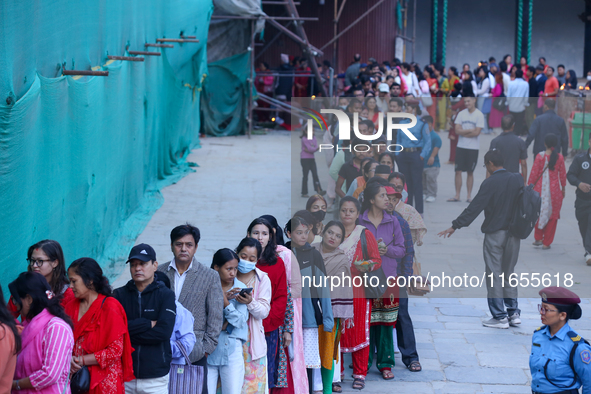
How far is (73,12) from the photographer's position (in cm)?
656

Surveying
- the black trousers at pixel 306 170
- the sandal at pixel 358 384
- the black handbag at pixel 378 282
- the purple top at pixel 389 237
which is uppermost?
the black trousers at pixel 306 170

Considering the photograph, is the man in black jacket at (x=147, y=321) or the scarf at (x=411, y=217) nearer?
the man in black jacket at (x=147, y=321)

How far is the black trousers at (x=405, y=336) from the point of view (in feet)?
19.4

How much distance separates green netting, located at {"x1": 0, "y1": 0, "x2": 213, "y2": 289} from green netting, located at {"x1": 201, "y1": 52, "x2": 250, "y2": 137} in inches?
168

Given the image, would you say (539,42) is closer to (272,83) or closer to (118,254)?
(272,83)

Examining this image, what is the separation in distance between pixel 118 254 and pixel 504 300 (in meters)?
Answer: 4.38

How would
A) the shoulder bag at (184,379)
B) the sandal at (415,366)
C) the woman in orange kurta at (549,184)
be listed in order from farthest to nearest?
the woman in orange kurta at (549,184) < the sandal at (415,366) < the shoulder bag at (184,379)

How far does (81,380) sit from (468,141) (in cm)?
459

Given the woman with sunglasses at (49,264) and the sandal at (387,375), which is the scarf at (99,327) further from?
the sandal at (387,375)

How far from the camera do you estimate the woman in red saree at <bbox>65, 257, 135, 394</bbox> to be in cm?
374

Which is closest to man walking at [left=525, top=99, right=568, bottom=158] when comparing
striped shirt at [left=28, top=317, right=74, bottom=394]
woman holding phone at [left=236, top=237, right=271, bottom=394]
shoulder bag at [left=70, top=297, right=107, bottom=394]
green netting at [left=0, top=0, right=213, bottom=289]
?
woman holding phone at [left=236, top=237, right=271, bottom=394]

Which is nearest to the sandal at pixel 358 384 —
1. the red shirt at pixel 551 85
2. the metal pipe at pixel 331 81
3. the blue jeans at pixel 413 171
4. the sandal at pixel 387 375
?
the sandal at pixel 387 375

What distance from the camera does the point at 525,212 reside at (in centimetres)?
639

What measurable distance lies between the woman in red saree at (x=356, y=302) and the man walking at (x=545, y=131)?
101 inches
